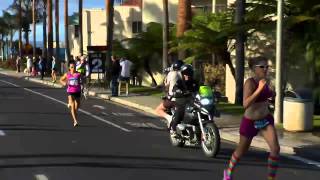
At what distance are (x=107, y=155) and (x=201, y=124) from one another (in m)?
1.75

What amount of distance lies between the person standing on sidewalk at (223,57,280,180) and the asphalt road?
1.09 meters

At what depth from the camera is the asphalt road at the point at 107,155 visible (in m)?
9.51

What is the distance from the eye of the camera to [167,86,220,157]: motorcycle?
11.2m

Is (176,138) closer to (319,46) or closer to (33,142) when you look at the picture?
(33,142)

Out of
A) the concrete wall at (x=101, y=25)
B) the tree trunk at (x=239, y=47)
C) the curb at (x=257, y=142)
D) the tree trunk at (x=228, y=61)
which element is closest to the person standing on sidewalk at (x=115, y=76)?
the tree trunk at (x=228, y=61)

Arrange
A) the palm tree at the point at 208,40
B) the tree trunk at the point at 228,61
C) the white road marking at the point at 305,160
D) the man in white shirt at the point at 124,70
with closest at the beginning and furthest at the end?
the white road marking at the point at 305,160
the palm tree at the point at 208,40
the tree trunk at the point at 228,61
the man in white shirt at the point at 124,70

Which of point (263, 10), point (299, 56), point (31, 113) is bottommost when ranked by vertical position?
point (31, 113)

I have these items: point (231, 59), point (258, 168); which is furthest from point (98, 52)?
point (258, 168)

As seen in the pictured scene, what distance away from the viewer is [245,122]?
331 inches

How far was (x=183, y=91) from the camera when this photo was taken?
39.6 feet

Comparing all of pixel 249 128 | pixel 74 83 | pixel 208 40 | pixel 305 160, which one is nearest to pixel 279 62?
pixel 305 160

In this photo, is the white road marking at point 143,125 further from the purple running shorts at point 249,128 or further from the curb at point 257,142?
the purple running shorts at point 249,128

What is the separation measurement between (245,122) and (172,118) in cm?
400

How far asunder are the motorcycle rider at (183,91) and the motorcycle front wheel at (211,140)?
0.84 metres
